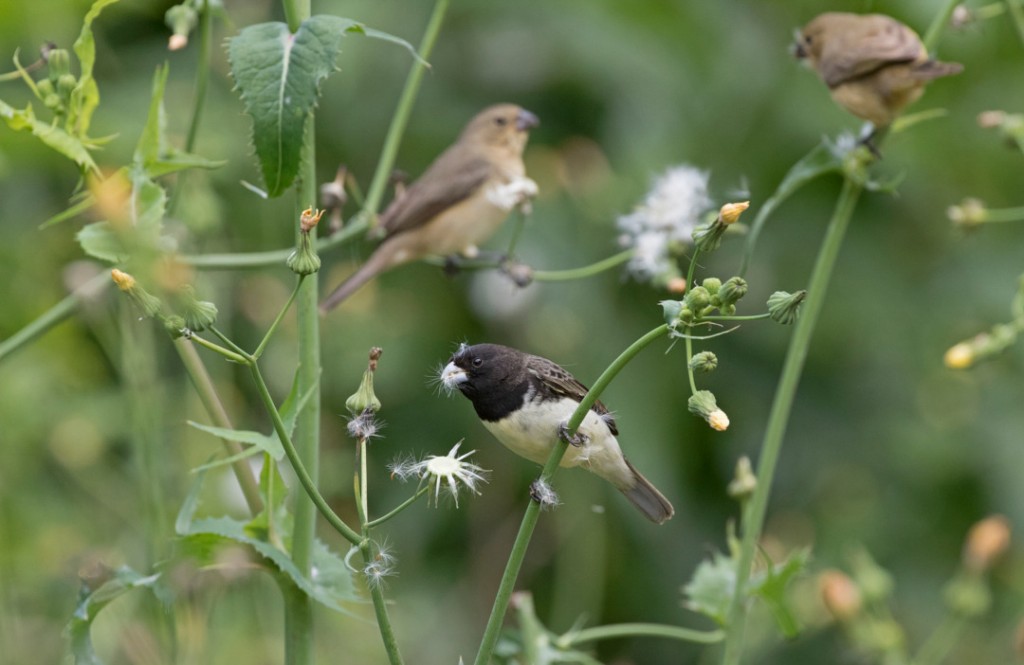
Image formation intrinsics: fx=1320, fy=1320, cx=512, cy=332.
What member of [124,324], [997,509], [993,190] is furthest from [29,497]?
[993,190]

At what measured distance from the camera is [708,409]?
5.51 feet

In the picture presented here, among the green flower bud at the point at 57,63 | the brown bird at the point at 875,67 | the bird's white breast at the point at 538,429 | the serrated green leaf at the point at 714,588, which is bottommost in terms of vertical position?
the serrated green leaf at the point at 714,588

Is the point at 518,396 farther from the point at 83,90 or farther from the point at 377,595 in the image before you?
the point at 83,90

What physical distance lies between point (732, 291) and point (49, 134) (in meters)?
1.24

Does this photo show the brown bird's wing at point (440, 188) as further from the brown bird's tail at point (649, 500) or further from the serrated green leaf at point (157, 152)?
the serrated green leaf at point (157, 152)

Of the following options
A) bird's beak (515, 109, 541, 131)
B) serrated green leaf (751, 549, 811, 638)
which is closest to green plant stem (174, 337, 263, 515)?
serrated green leaf (751, 549, 811, 638)

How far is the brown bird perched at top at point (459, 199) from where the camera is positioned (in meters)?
4.07

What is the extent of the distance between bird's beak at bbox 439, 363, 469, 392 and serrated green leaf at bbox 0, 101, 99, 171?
0.69 m

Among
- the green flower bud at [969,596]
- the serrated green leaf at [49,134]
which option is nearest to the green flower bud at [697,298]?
the serrated green leaf at [49,134]

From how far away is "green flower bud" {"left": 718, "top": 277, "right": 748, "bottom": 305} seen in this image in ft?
5.09

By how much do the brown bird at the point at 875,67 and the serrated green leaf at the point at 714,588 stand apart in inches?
40.7

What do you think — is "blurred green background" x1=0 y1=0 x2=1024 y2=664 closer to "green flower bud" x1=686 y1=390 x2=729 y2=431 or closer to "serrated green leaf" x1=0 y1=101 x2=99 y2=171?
"serrated green leaf" x1=0 y1=101 x2=99 y2=171

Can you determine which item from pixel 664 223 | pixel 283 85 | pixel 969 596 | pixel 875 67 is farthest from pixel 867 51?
pixel 283 85

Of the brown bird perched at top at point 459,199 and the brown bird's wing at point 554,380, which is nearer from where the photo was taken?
the brown bird's wing at point 554,380
